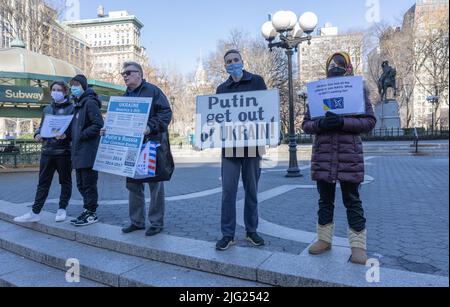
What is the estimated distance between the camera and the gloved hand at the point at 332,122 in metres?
3.24

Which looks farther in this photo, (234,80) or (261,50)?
(261,50)

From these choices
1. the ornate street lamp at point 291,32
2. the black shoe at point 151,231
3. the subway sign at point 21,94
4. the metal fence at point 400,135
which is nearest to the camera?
the black shoe at point 151,231

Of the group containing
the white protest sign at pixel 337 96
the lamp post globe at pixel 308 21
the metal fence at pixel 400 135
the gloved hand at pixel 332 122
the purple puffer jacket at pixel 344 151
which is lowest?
the metal fence at pixel 400 135

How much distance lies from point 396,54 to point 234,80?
140 ft

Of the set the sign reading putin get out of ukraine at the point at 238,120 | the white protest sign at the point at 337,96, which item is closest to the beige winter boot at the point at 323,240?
the sign reading putin get out of ukraine at the point at 238,120

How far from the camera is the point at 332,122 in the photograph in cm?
325

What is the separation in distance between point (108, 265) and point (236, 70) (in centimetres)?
244

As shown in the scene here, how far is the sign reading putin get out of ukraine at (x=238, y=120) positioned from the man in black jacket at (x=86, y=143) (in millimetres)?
1603

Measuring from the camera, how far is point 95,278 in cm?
376

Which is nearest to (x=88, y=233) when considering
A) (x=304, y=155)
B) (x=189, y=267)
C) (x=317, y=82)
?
(x=189, y=267)

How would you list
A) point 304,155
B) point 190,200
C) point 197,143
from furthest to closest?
point 304,155
point 190,200
point 197,143

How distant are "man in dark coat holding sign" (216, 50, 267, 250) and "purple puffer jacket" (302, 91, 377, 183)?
70 centimetres

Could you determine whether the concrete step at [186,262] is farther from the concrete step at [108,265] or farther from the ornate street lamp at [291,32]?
the ornate street lamp at [291,32]
